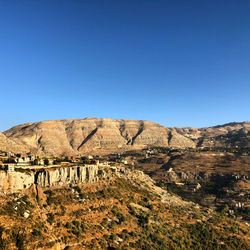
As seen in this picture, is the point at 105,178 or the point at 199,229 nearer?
the point at 199,229

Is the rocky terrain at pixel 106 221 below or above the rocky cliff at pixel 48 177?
below

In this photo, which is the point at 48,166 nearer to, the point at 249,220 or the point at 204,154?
the point at 249,220

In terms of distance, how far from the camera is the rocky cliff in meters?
33.9

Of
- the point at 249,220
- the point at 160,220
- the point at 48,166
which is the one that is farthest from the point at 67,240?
the point at 249,220

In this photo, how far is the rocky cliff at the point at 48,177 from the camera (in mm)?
33900

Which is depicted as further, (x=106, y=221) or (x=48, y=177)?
(x=48, y=177)

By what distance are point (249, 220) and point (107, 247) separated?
49.1 meters

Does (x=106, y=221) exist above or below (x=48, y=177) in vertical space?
below

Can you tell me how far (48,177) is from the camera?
1571 inches

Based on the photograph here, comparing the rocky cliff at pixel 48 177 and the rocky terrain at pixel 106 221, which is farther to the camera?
the rocky cliff at pixel 48 177

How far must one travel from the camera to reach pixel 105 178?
5241 centimetres

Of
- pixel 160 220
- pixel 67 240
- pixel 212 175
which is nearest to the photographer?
pixel 67 240

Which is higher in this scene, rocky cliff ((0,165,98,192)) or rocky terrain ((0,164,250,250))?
rocky cliff ((0,165,98,192))

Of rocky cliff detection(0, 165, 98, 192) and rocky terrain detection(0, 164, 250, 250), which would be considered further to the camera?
rocky cliff detection(0, 165, 98, 192)
